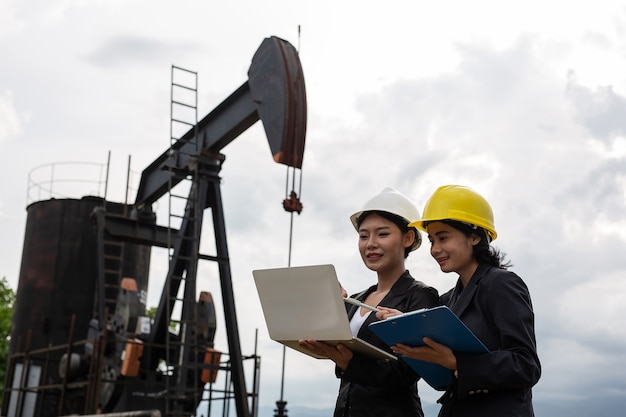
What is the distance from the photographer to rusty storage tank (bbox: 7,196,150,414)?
63.6 feet

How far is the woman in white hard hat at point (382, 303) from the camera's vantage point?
3281 millimetres

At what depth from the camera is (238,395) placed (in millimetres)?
14336

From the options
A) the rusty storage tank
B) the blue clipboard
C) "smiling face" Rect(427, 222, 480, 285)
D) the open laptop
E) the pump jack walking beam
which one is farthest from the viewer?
the rusty storage tank

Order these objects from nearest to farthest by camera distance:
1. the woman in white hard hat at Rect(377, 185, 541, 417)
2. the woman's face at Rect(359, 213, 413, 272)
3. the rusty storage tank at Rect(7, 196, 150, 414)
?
the woman in white hard hat at Rect(377, 185, 541, 417), the woman's face at Rect(359, 213, 413, 272), the rusty storage tank at Rect(7, 196, 150, 414)

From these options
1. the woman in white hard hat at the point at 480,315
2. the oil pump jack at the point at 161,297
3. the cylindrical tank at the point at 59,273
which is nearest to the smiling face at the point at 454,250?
the woman in white hard hat at the point at 480,315

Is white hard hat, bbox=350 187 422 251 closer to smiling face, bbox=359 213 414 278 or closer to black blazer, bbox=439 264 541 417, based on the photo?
smiling face, bbox=359 213 414 278

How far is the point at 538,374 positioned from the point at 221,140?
12.4m

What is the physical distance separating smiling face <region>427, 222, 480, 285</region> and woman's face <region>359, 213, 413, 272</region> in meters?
0.50

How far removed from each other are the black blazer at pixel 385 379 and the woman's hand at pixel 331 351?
0.11 feet

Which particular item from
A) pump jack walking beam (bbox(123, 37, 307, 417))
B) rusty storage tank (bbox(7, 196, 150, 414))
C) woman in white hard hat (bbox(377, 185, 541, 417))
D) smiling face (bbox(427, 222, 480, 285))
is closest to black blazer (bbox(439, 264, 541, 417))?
→ woman in white hard hat (bbox(377, 185, 541, 417))

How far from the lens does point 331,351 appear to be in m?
3.25

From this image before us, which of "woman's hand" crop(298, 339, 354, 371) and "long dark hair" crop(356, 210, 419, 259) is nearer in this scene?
"woman's hand" crop(298, 339, 354, 371)

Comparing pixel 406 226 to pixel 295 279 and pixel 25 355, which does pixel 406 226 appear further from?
pixel 25 355

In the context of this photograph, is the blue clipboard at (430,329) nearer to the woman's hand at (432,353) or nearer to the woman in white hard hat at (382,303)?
the woman's hand at (432,353)
